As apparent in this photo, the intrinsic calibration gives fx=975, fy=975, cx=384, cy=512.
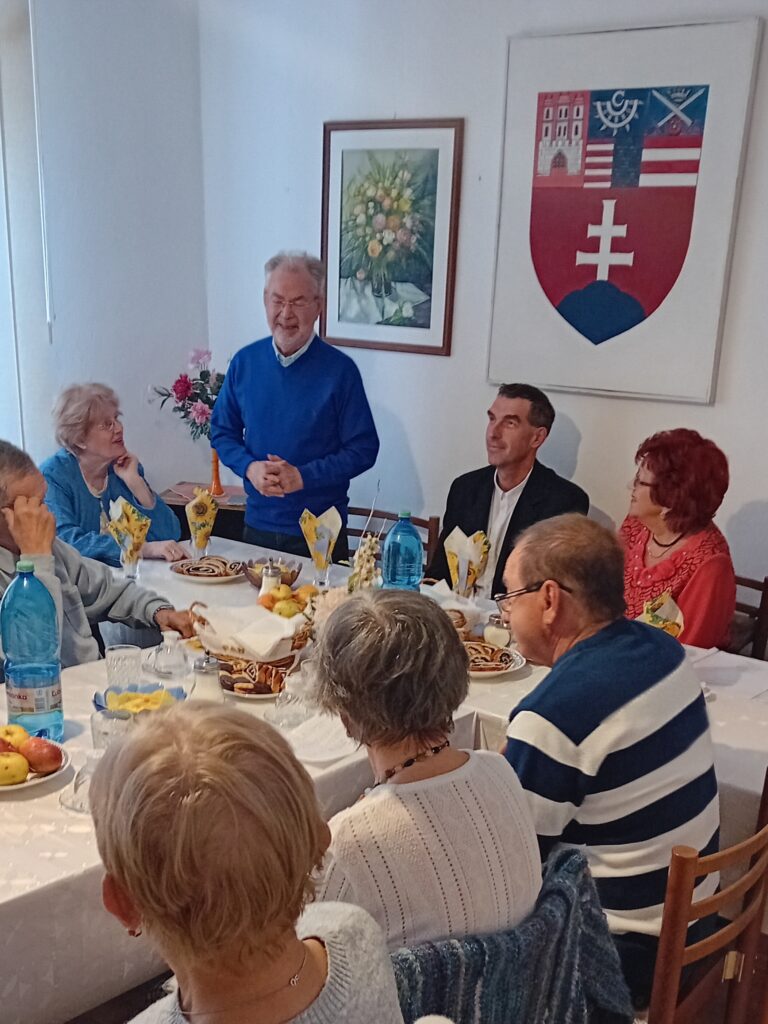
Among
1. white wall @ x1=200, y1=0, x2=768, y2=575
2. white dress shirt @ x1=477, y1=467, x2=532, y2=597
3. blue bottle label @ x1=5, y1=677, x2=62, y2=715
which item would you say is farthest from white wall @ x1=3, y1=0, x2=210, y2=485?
blue bottle label @ x1=5, y1=677, x2=62, y2=715

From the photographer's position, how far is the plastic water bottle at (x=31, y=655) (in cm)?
171

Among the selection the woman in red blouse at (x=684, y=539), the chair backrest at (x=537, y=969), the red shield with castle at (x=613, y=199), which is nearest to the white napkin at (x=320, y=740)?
the chair backrest at (x=537, y=969)

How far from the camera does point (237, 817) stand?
859 millimetres

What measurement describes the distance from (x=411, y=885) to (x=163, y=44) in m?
3.99

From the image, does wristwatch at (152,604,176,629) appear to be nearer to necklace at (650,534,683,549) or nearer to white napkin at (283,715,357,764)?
white napkin at (283,715,357,764)

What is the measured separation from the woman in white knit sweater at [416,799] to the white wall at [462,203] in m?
2.22

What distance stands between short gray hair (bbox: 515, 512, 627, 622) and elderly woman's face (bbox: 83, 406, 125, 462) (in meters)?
1.72

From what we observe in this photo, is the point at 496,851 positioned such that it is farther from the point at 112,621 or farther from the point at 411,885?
the point at 112,621

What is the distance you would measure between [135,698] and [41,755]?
202mm

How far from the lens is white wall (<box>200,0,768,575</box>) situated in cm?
325

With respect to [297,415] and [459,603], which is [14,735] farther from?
[297,415]

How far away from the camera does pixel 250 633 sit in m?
2.10

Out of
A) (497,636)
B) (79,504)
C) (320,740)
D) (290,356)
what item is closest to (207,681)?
(320,740)

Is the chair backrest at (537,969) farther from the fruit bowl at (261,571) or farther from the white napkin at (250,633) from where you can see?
the fruit bowl at (261,571)
